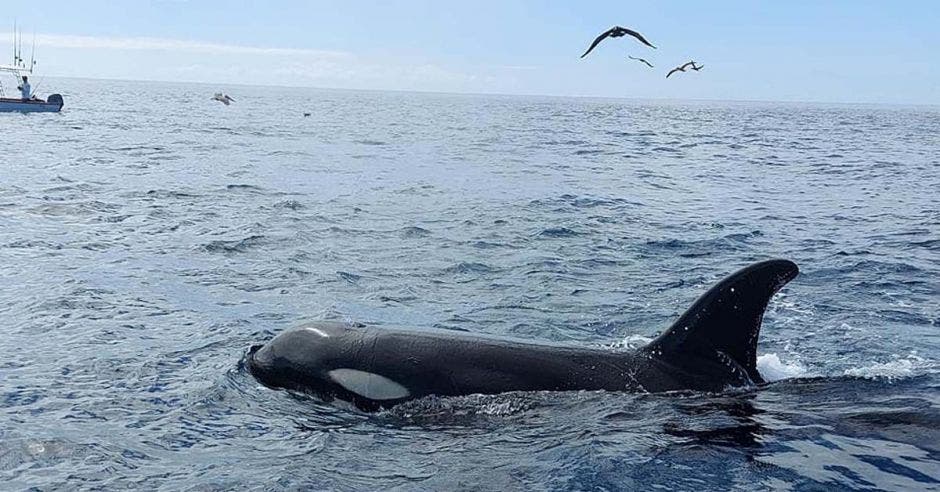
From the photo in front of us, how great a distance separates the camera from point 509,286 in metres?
17.6

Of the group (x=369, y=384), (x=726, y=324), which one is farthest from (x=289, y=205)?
(x=726, y=324)

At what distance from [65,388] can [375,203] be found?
18138mm

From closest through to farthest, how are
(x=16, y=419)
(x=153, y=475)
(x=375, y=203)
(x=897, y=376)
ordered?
1. (x=153, y=475)
2. (x=16, y=419)
3. (x=897, y=376)
4. (x=375, y=203)

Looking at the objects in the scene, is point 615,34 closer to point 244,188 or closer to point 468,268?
point 468,268

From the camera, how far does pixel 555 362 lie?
10.5 metres

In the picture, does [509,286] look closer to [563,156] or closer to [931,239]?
[931,239]

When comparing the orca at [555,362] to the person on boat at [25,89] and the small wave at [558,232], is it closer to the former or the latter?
the small wave at [558,232]

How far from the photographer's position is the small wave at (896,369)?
11.6 m

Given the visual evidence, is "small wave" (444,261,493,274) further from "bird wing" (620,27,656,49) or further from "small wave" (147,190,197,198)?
"small wave" (147,190,197,198)

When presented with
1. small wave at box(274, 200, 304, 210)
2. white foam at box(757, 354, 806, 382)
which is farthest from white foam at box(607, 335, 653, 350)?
small wave at box(274, 200, 304, 210)

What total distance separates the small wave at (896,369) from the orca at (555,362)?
2.00 meters

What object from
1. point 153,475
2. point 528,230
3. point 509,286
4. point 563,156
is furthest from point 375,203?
point 563,156

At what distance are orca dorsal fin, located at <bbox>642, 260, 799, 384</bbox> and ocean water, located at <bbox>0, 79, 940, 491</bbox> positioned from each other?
1.63ft

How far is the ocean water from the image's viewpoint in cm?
886
